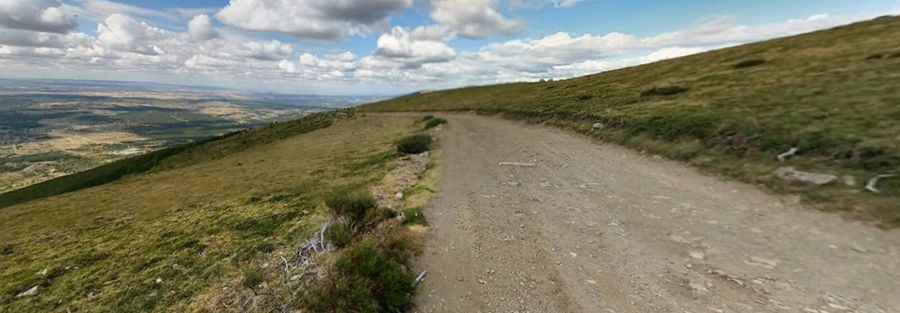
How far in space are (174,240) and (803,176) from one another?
20.4 metres

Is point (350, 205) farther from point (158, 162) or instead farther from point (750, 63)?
point (158, 162)

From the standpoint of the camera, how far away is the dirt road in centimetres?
621

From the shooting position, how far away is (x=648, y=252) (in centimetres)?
799

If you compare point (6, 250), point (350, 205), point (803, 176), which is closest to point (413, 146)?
point (350, 205)

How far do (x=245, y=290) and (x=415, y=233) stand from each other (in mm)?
3801

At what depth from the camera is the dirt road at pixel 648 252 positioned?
621 centimetres

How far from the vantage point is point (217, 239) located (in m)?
11.8

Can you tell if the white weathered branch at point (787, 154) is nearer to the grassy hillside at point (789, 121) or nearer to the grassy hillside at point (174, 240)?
the grassy hillside at point (789, 121)

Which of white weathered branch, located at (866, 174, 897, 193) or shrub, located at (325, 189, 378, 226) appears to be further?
shrub, located at (325, 189, 378, 226)

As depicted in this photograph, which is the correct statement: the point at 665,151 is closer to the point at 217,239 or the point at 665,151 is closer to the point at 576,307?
the point at 576,307

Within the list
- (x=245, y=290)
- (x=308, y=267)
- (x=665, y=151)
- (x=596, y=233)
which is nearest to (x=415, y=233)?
(x=308, y=267)

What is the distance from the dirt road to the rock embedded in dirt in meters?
1.30

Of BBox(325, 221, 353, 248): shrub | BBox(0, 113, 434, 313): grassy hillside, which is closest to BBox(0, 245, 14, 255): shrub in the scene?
BBox(0, 113, 434, 313): grassy hillside

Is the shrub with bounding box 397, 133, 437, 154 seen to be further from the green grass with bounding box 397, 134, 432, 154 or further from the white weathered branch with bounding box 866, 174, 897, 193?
the white weathered branch with bounding box 866, 174, 897, 193
